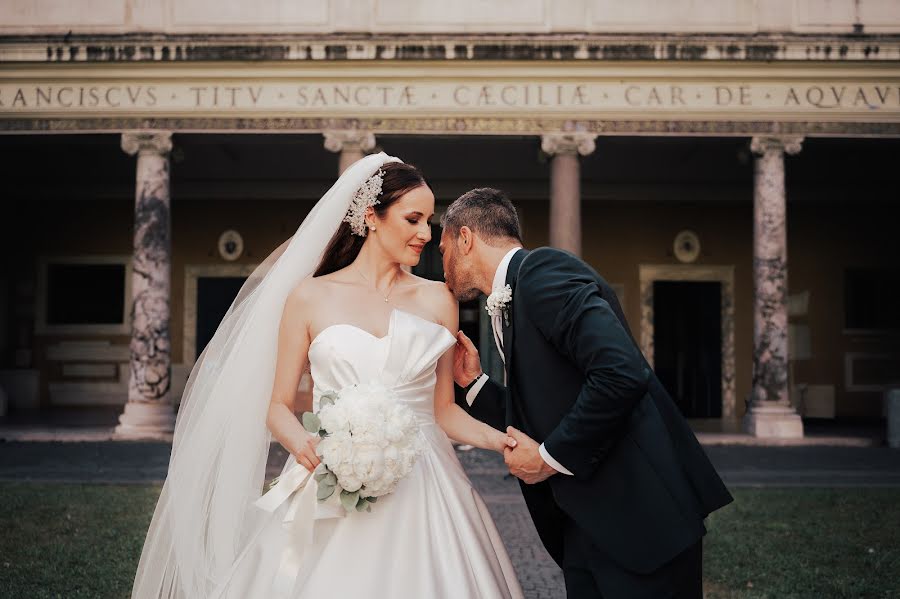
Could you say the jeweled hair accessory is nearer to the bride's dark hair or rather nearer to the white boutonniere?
the bride's dark hair

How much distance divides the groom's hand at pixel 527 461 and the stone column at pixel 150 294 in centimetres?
1047

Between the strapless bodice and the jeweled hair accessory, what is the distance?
0.45 m

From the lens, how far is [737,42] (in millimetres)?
12617

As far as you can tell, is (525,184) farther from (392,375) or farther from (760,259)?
(392,375)

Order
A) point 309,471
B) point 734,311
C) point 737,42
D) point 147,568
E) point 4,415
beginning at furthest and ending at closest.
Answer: point 734,311 → point 4,415 → point 737,42 → point 147,568 → point 309,471

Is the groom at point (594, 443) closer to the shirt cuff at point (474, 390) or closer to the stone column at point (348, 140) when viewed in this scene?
the shirt cuff at point (474, 390)

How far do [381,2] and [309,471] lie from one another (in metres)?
11.1

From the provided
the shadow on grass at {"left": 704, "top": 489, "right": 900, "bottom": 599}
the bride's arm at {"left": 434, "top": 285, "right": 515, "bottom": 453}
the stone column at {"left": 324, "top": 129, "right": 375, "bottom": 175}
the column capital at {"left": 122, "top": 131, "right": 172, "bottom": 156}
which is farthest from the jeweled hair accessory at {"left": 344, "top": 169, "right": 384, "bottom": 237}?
the column capital at {"left": 122, "top": 131, "right": 172, "bottom": 156}

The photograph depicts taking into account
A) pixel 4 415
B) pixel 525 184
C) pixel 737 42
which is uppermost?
pixel 737 42

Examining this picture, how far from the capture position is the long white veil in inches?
135

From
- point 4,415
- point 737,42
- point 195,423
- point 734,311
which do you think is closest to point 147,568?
point 195,423

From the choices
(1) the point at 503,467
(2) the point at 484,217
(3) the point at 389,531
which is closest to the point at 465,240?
(2) the point at 484,217

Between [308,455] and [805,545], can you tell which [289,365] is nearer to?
[308,455]

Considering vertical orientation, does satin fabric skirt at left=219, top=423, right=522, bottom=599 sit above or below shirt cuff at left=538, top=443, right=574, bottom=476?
below
